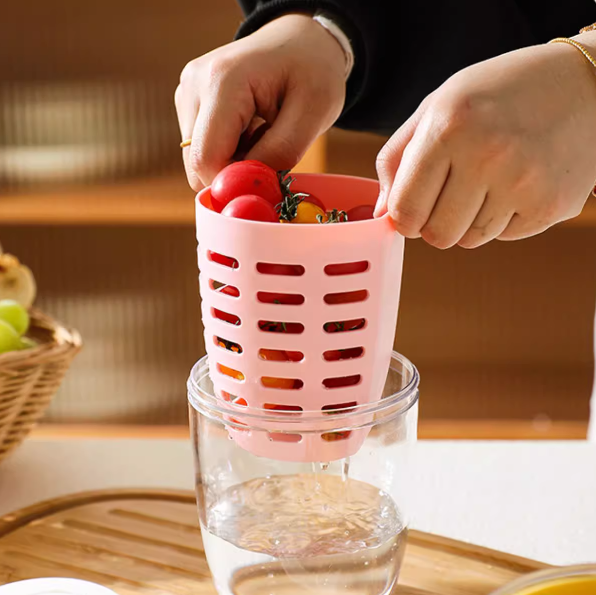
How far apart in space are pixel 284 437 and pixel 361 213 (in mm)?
164

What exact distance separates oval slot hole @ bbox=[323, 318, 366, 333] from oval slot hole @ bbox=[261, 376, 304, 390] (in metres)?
0.04

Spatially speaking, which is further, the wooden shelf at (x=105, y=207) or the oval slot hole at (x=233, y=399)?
the wooden shelf at (x=105, y=207)

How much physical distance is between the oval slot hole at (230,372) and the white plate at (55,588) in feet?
0.58

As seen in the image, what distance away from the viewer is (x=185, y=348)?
2.05 metres

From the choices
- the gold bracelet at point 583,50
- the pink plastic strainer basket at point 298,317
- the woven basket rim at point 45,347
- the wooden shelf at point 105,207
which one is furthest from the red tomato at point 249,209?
the wooden shelf at point 105,207

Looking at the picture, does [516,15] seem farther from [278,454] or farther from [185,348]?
[185,348]

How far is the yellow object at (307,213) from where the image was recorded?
584 mm

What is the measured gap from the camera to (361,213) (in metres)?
0.59

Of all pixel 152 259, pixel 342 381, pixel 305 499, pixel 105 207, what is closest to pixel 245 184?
pixel 342 381

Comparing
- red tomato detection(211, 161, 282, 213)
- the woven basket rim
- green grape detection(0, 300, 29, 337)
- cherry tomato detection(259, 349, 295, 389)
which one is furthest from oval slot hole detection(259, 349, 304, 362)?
green grape detection(0, 300, 29, 337)

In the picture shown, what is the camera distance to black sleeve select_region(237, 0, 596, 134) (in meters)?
1.02

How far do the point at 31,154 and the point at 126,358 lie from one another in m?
0.52

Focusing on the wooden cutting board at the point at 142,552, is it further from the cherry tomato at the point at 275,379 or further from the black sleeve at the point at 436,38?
the black sleeve at the point at 436,38

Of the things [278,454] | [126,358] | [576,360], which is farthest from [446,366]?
[278,454]
